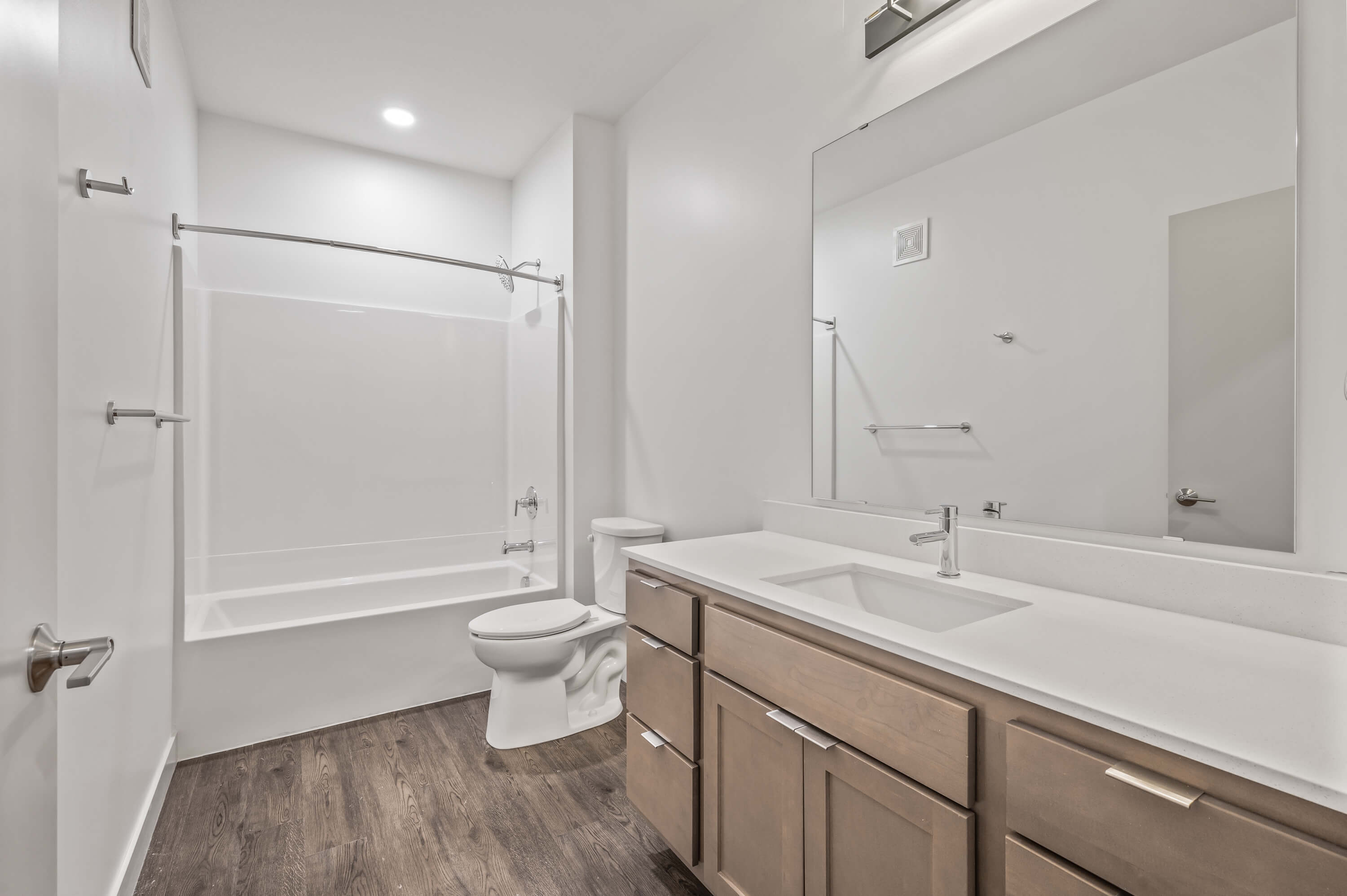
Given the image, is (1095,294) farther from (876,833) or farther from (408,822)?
(408,822)

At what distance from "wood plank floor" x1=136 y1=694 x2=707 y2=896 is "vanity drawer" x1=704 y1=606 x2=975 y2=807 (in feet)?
2.48

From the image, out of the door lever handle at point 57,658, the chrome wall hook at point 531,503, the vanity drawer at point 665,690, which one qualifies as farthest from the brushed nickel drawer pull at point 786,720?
the chrome wall hook at point 531,503

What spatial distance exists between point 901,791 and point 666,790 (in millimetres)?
789

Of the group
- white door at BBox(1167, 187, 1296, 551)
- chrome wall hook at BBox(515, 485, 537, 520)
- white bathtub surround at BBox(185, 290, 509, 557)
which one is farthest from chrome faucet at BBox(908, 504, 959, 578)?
white bathtub surround at BBox(185, 290, 509, 557)

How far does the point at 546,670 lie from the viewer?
2396mm

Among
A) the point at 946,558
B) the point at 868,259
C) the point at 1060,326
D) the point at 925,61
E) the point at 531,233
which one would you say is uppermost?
the point at 531,233

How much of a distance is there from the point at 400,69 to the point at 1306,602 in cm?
326

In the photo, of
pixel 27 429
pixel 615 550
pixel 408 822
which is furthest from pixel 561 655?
pixel 27 429

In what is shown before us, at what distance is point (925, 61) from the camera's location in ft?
5.15

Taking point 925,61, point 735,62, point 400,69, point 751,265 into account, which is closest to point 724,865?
point 751,265

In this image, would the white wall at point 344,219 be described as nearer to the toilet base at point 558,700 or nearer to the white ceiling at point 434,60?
the white ceiling at point 434,60

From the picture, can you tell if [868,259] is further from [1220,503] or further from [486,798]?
[486,798]

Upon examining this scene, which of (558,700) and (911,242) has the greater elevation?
(911,242)

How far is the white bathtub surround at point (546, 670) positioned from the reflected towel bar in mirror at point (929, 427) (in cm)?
130
